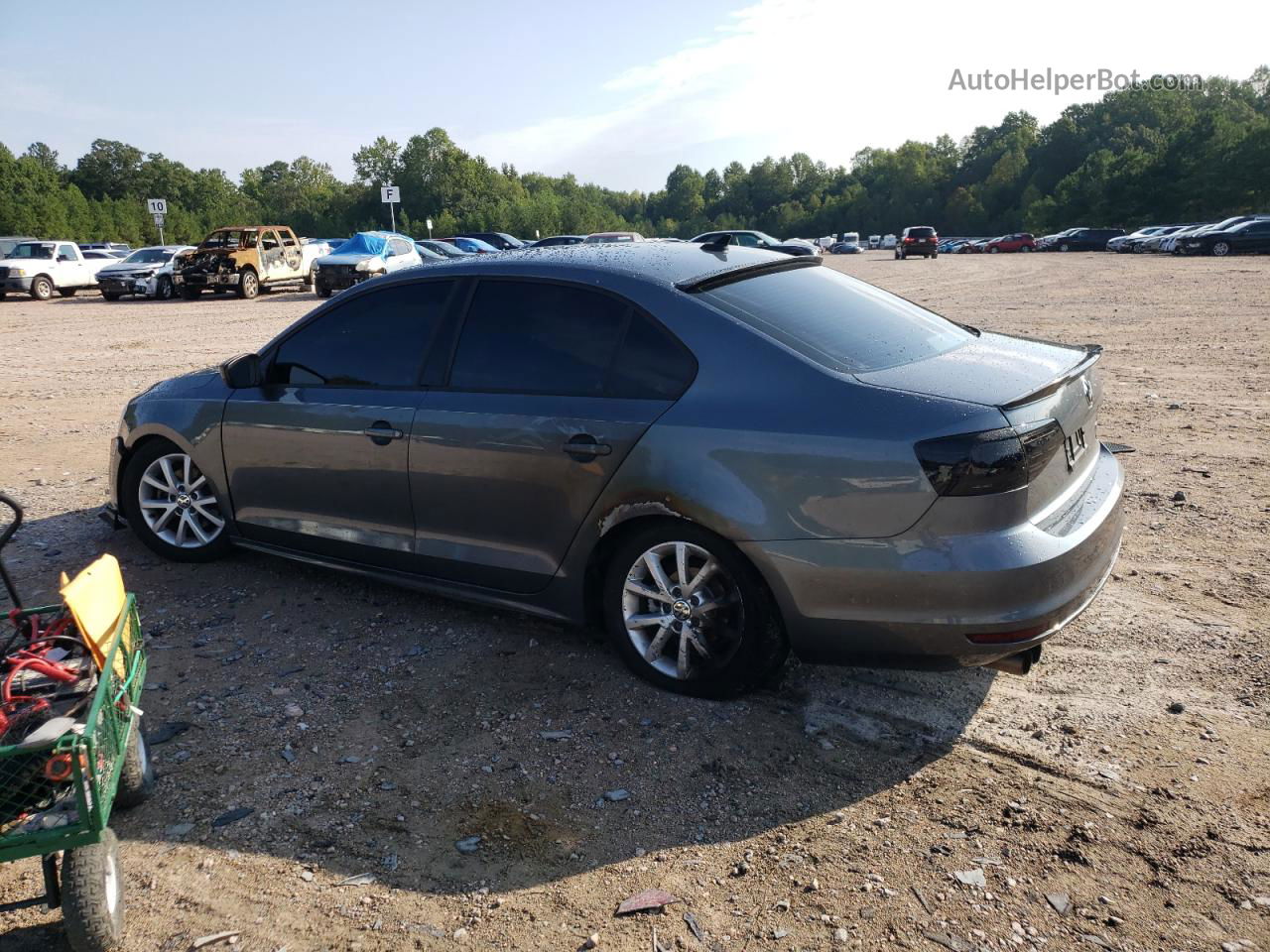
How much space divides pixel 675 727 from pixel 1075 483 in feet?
5.69

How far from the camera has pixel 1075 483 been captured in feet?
11.5

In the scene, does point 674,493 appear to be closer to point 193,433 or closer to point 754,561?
point 754,561

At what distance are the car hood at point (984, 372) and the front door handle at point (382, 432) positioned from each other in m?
2.08

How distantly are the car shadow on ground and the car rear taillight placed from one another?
3.24ft

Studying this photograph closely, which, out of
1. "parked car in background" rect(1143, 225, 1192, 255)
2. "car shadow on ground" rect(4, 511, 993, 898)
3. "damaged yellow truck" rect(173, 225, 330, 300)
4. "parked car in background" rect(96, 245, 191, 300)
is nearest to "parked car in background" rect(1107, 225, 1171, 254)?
"parked car in background" rect(1143, 225, 1192, 255)

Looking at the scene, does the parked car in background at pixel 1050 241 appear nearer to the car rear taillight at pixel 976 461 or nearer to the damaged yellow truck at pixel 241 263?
the damaged yellow truck at pixel 241 263

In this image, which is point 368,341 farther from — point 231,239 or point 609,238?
point 231,239

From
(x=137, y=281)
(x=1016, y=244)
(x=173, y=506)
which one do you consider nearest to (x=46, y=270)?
(x=137, y=281)

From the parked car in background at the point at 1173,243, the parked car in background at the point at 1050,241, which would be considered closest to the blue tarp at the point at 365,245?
the parked car in background at the point at 1173,243

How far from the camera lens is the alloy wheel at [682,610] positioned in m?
3.58

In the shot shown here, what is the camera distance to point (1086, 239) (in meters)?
61.6

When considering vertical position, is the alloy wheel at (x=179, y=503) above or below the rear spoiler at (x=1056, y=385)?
below

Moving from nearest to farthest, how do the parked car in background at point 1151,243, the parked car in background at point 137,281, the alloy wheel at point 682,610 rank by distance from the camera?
the alloy wheel at point 682,610, the parked car in background at point 137,281, the parked car in background at point 1151,243

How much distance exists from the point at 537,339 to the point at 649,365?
597 millimetres
